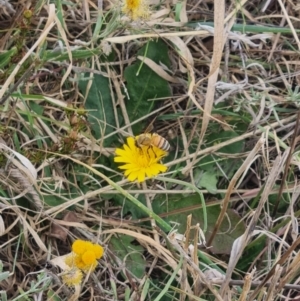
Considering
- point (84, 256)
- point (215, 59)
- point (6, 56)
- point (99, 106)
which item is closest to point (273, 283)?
point (84, 256)

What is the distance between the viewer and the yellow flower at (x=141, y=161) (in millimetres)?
1563

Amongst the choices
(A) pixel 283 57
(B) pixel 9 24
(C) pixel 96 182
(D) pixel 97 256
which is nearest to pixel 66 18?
(B) pixel 9 24

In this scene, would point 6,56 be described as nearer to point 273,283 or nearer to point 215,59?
point 215,59

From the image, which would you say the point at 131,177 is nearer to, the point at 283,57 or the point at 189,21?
the point at 189,21

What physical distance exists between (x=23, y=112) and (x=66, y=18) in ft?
1.11

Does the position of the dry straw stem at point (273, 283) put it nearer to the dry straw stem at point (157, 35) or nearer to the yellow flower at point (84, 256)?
the yellow flower at point (84, 256)

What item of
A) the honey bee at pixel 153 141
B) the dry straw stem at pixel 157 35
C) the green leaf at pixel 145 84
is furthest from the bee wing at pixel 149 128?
the dry straw stem at pixel 157 35

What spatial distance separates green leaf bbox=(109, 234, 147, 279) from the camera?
5.09 feet

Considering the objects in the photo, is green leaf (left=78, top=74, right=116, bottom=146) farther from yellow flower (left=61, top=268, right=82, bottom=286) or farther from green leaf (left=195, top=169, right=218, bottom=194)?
yellow flower (left=61, top=268, right=82, bottom=286)

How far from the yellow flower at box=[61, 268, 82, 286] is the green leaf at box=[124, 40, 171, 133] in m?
0.52

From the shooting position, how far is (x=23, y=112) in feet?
5.16

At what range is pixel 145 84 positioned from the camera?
1717 millimetres

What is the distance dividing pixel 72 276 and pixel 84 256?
0.05 m

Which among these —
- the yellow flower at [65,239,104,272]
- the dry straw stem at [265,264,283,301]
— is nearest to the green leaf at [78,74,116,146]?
the yellow flower at [65,239,104,272]
